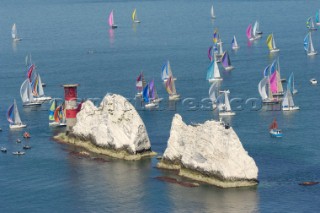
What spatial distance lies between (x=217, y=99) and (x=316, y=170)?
2160 inches

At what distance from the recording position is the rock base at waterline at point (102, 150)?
6186 inches

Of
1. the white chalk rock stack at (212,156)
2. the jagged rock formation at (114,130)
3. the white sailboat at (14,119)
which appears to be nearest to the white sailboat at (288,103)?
the jagged rock formation at (114,130)

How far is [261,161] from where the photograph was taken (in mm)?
151125

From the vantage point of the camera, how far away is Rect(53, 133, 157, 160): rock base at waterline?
516ft

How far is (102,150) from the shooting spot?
6383 inches

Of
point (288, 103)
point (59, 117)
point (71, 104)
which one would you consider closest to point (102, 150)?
point (71, 104)

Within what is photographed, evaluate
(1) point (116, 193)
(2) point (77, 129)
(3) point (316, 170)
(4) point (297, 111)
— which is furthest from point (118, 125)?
(4) point (297, 111)

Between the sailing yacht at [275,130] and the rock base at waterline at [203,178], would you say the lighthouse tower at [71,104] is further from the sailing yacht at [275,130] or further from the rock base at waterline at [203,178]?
the sailing yacht at [275,130]

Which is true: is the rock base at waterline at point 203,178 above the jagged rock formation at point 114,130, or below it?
below

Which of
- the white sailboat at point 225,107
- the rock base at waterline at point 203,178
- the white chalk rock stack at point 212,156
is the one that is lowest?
the rock base at waterline at point 203,178

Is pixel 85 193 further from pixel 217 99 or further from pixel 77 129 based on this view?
pixel 217 99

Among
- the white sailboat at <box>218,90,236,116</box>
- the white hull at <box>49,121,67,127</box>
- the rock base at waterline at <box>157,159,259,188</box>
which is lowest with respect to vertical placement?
the rock base at waterline at <box>157,159,259,188</box>

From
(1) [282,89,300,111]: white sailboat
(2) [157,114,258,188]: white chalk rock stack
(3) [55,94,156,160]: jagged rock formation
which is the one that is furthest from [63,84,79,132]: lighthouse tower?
(1) [282,89,300,111]: white sailboat

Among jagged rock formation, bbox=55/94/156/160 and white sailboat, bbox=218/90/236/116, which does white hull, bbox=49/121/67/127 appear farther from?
white sailboat, bbox=218/90/236/116
